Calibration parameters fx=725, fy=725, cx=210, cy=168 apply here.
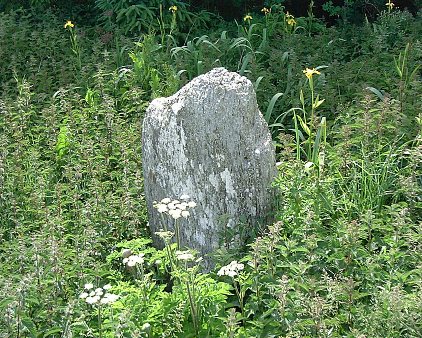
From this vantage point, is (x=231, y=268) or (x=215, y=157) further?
(x=215, y=157)

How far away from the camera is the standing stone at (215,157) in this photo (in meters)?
4.45

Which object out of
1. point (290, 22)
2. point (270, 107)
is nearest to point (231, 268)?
point (270, 107)

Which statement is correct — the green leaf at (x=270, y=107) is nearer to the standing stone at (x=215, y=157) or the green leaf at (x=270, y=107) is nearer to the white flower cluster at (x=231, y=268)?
the standing stone at (x=215, y=157)

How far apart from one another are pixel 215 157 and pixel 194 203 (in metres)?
0.57

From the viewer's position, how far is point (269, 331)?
3670mm

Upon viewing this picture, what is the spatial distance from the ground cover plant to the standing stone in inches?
4.9

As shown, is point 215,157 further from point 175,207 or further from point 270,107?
point 270,107

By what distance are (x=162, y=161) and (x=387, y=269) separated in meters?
1.52

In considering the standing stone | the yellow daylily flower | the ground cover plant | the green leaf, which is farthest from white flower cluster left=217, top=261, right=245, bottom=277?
the yellow daylily flower

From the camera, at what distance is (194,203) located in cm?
394

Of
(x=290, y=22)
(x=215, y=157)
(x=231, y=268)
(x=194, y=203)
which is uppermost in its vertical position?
(x=290, y=22)

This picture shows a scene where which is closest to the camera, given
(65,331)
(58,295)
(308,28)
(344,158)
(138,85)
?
(65,331)

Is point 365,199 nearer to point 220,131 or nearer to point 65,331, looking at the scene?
point 220,131

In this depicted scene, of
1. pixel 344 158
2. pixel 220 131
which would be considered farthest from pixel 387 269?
pixel 220 131
